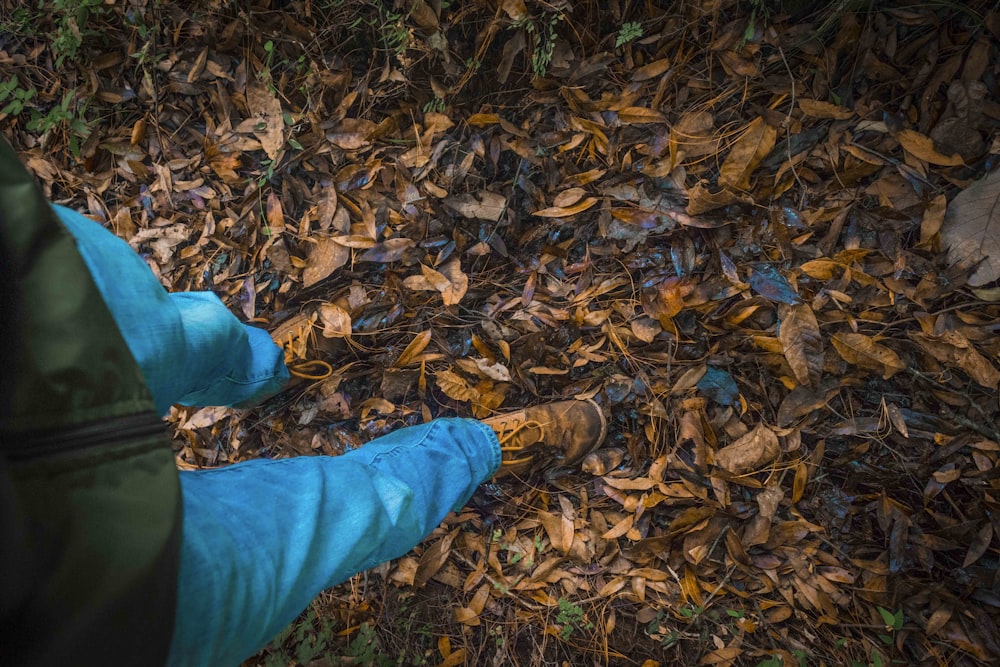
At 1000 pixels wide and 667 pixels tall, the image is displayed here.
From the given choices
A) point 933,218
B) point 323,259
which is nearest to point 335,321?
point 323,259

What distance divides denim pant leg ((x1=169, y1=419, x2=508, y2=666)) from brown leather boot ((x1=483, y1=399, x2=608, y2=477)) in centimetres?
19

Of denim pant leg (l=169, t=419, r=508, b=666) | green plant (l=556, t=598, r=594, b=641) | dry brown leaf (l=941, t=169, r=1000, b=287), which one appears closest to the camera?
denim pant leg (l=169, t=419, r=508, b=666)

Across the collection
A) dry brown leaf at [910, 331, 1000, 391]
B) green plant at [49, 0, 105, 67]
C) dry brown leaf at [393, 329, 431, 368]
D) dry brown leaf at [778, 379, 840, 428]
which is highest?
green plant at [49, 0, 105, 67]

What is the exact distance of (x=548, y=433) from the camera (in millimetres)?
1440

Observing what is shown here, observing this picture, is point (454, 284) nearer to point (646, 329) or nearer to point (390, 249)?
point (390, 249)

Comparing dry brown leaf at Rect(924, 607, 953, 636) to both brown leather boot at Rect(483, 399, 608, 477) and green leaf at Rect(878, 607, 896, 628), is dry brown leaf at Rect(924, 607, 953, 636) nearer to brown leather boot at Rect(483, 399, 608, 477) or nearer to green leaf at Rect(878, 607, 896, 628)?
green leaf at Rect(878, 607, 896, 628)

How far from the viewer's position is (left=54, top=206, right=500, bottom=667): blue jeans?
0.74 meters

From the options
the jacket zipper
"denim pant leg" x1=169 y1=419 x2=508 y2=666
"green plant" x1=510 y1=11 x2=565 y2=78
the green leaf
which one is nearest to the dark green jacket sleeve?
the jacket zipper

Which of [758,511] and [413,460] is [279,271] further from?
[758,511]

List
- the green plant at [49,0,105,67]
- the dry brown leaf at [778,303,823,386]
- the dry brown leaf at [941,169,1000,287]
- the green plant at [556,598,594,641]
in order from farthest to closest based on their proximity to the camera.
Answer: the green plant at [49,0,105,67] < the green plant at [556,598,594,641] < the dry brown leaf at [778,303,823,386] < the dry brown leaf at [941,169,1000,287]

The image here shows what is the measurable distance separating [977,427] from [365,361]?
5.43 ft

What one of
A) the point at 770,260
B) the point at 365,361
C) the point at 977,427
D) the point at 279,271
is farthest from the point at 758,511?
the point at 279,271

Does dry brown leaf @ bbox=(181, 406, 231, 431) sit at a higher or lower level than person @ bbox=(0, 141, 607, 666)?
lower

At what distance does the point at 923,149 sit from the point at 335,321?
1.66 meters
